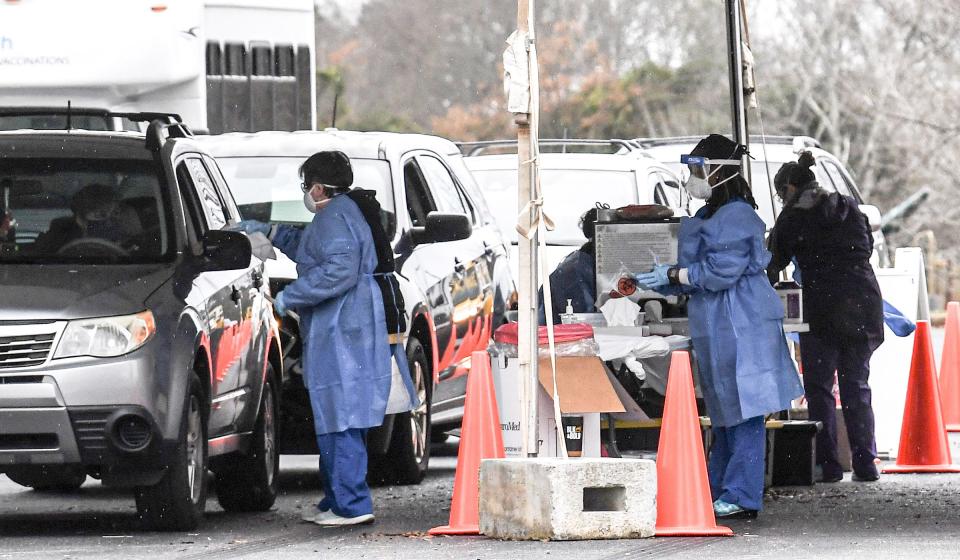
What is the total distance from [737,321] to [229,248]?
2.33 m

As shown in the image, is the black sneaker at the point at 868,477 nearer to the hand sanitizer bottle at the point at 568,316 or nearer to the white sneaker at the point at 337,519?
the hand sanitizer bottle at the point at 568,316

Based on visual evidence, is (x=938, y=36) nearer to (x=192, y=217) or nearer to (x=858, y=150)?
(x=858, y=150)

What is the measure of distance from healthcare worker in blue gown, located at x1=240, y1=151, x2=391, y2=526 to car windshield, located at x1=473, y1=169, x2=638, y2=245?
5.40m

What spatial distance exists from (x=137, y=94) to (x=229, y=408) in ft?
12.4

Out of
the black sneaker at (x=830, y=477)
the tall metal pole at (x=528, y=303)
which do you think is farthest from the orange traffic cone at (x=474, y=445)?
the black sneaker at (x=830, y=477)

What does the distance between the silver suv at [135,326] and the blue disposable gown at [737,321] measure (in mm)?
2116

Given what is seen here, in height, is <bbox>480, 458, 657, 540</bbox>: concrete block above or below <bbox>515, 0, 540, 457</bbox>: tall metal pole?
below

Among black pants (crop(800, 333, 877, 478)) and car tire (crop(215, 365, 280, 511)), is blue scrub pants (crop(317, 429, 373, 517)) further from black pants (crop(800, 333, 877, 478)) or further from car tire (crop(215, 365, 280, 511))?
black pants (crop(800, 333, 877, 478))

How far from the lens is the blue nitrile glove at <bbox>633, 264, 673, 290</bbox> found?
1077 cm

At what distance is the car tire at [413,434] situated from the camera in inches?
504

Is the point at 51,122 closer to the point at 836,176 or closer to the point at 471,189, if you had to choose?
the point at 471,189

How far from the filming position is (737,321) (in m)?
10.6

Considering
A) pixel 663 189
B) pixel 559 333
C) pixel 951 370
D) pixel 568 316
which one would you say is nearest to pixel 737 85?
pixel 568 316

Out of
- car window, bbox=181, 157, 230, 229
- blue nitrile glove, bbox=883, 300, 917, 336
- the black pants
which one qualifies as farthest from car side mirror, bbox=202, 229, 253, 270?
blue nitrile glove, bbox=883, 300, 917, 336
